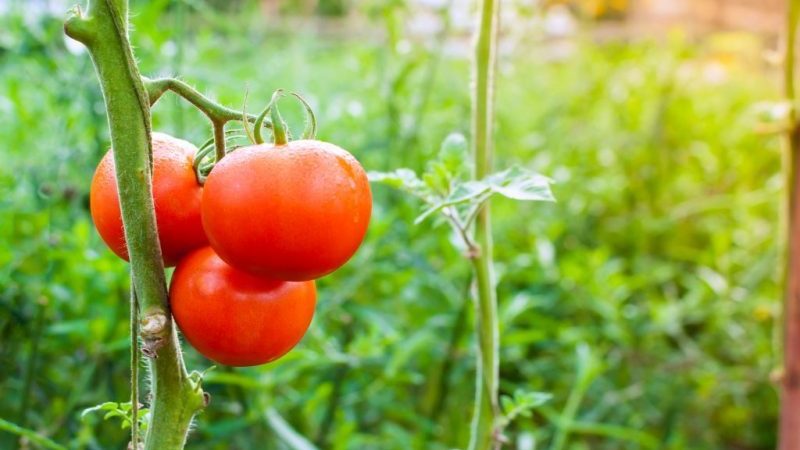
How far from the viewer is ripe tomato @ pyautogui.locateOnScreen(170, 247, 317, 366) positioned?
16.1 inches

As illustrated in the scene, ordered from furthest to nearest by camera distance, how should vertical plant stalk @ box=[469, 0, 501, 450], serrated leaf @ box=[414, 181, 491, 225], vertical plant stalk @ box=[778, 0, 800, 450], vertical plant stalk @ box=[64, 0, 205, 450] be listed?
vertical plant stalk @ box=[778, 0, 800, 450] < vertical plant stalk @ box=[469, 0, 501, 450] < serrated leaf @ box=[414, 181, 491, 225] < vertical plant stalk @ box=[64, 0, 205, 450]

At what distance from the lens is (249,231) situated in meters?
0.39

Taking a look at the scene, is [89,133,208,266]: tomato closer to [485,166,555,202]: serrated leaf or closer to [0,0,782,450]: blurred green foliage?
[485,166,555,202]: serrated leaf

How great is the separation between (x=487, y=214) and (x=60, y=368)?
2.33ft

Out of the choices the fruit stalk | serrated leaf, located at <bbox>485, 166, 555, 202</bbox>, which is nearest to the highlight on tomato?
serrated leaf, located at <bbox>485, 166, 555, 202</bbox>

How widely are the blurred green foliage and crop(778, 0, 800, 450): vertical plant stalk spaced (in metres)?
0.06

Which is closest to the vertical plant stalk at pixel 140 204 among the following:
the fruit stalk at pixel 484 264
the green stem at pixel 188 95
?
the green stem at pixel 188 95

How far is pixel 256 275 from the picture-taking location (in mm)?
422

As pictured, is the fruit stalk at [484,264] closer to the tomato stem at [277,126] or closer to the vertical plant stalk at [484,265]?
the vertical plant stalk at [484,265]

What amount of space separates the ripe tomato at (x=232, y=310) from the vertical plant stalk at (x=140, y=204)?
1 centimetres

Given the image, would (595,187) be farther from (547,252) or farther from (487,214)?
(487,214)

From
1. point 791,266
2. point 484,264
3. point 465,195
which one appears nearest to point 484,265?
point 484,264

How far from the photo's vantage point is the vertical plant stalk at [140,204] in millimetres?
369

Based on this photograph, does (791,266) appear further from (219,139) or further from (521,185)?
(219,139)
